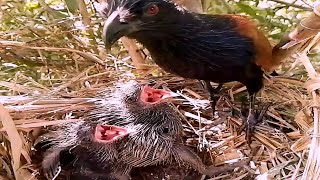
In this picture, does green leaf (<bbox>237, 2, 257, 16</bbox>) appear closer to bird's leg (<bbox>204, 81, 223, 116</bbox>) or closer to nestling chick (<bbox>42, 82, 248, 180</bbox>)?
bird's leg (<bbox>204, 81, 223, 116</bbox>)

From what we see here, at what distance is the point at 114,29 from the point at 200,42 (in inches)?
11.8

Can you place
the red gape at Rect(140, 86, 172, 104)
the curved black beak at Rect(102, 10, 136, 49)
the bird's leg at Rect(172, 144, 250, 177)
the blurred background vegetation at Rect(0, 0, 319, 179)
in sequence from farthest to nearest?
the blurred background vegetation at Rect(0, 0, 319, 179) < the red gape at Rect(140, 86, 172, 104) < the bird's leg at Rect(172, 144, 250, 177) < the curved black beak at Rect(102, 10, 136, 49)

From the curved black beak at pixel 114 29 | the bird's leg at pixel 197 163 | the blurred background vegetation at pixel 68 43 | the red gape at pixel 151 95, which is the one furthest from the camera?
the blurred background vegetation at pixel 68 43

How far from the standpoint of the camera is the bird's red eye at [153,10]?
146 centimetres

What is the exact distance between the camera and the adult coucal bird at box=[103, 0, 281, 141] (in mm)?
1460

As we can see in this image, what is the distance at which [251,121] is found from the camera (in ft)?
5.33

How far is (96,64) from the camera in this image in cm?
189

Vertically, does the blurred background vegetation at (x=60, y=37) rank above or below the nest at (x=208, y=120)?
above

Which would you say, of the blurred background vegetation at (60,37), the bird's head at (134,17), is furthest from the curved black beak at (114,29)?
the blurred background vegetation at (60,37)

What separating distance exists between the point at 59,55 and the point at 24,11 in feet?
0.65

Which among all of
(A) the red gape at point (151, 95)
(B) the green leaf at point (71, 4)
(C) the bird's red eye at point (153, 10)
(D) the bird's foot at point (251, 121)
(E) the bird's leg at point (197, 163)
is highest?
(C) the bird's red eye at point (153, 10)

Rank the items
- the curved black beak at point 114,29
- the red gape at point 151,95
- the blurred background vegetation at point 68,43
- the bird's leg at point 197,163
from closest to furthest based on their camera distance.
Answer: the curved black beak at point 114,29 < the bird's leg at point 197,163 < the red gape at point 151,95 < the blurred background vegetation at point 68,43

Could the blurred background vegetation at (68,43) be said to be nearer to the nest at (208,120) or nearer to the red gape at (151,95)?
the nest at (208,120)

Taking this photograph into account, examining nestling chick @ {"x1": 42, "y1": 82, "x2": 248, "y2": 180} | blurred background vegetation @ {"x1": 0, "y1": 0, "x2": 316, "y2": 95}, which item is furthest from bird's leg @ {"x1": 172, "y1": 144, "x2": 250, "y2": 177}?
blurred background vegetation @ {"x1": 0, "y1": 0, "x2": 316, "y2": 95}
